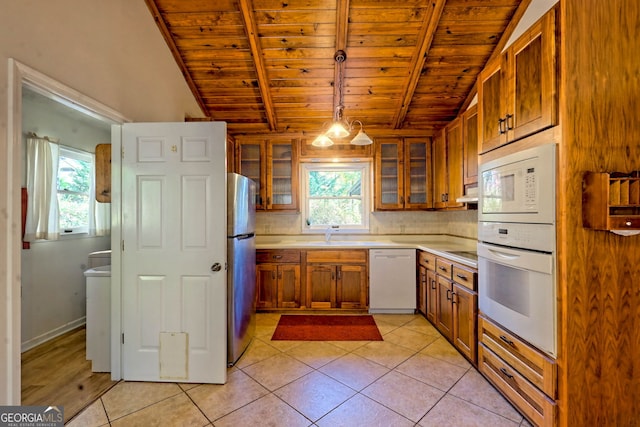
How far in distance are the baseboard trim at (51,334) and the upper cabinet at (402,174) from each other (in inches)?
159

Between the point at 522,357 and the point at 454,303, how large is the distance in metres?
0.90

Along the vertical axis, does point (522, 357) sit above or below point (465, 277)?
below

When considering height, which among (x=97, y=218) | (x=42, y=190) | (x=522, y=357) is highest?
(x=42, y=190)

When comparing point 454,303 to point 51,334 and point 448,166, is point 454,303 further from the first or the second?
point 51,334

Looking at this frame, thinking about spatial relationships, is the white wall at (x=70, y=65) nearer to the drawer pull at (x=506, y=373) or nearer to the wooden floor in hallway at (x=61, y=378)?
the wooden floor in hallway at (x=61, y=378)

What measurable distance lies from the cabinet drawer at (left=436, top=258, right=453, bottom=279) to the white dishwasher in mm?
524

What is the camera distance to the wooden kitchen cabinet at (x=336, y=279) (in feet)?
11.5

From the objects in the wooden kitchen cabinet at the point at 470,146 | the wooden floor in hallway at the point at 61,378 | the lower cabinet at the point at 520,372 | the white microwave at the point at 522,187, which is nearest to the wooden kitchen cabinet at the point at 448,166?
the wooden kitchen cabinet at the point at 470,146

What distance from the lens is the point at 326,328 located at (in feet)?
10.2

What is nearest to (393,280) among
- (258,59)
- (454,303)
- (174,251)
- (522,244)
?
(454,303)

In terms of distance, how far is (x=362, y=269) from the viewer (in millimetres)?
3502

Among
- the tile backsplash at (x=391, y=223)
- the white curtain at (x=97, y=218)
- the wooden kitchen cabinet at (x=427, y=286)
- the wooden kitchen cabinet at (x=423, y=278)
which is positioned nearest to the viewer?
the wooden kitchen cabinet at (x=427, y=286)

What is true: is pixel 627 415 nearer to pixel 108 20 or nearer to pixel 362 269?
pixel 362 269

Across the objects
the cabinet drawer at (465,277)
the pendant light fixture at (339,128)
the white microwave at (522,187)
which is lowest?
the cabinet drawer at (465,277)
